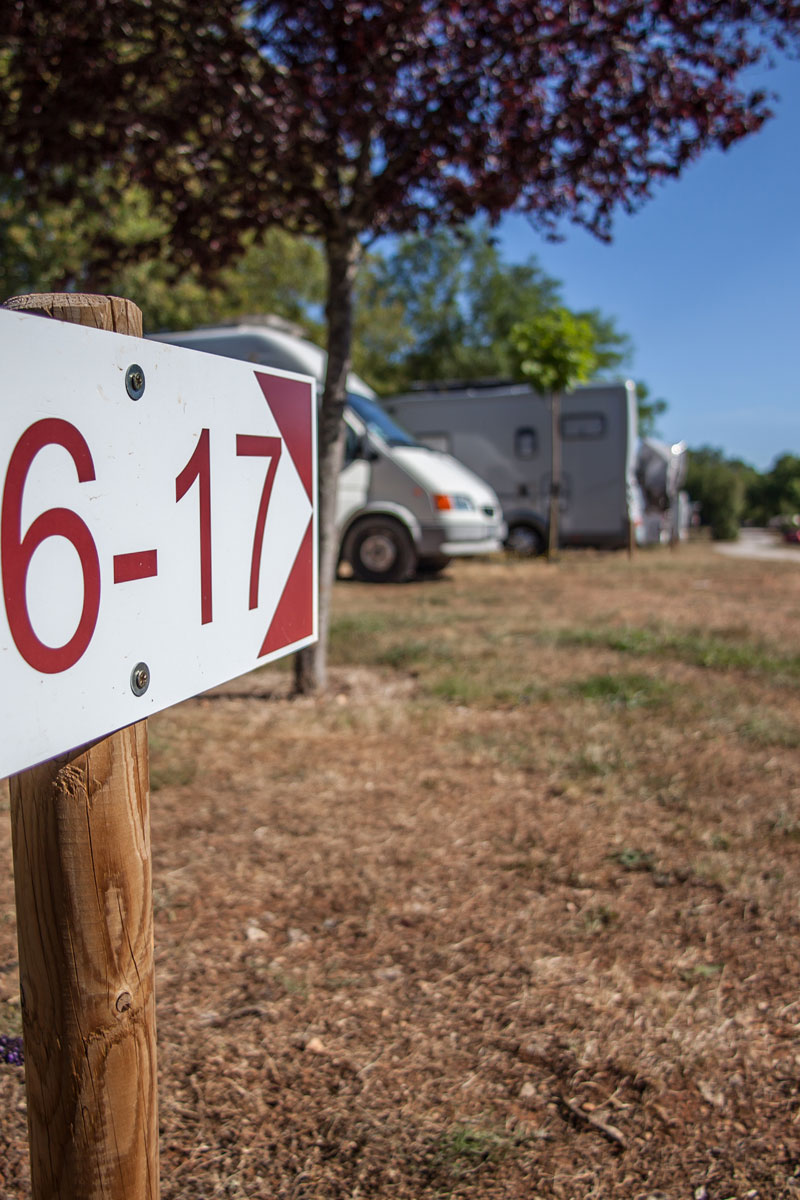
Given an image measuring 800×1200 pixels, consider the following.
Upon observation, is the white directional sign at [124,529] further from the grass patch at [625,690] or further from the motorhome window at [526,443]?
the motorhome window at [526,443]

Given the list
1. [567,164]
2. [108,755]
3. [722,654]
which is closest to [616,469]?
[722,654]

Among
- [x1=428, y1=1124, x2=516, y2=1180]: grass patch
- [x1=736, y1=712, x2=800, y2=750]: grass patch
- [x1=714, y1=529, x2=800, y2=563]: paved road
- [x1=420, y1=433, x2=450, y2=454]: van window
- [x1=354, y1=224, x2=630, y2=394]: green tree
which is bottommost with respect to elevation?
[x1=428, y1=1124, x2=516, y2=1180]: grass patch

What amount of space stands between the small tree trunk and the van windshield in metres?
3.97

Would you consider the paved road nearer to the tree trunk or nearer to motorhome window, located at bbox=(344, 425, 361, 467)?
motorhome window, located at bbox=(344, 425, 361, 467)

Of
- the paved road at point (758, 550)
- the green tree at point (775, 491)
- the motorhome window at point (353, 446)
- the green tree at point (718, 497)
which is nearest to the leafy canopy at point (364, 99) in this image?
the motorhome window at point (353, 446)

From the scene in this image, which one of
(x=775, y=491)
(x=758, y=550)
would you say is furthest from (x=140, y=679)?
(x=775, y=491)

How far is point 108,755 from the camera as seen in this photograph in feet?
3.64

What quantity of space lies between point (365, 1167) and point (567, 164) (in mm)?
4253

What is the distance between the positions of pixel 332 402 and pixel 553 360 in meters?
10.4

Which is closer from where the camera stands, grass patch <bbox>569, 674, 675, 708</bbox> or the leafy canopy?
the leafy canopy

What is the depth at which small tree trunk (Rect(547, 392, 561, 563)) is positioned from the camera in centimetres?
1455

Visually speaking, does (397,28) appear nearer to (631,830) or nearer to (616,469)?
(631,830)

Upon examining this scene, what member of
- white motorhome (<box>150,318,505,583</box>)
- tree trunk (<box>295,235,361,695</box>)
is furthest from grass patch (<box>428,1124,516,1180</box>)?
white motorhome (<box>150,318,505,583</box>)

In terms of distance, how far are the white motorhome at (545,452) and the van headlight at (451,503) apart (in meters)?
4.43
